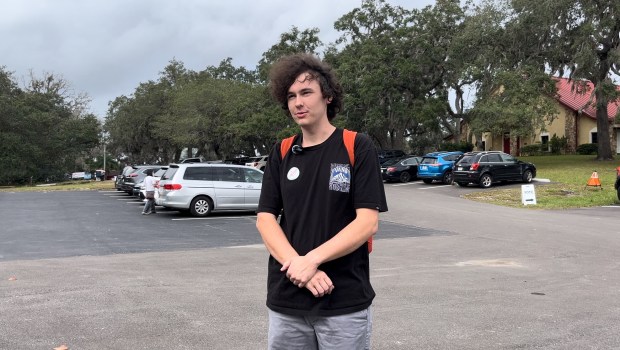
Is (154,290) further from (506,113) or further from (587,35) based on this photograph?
(587,35)

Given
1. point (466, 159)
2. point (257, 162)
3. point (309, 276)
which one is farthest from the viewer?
point (257, 162)

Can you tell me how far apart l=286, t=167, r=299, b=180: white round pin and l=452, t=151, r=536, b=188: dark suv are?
2510 centimetres

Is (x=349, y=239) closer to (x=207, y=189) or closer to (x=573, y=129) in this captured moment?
(x=207, y=189)

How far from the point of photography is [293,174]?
2545 millimetres

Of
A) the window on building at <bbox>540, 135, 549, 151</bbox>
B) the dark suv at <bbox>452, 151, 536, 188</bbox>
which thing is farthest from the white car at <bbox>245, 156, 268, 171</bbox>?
the window on building at <bbox>540, 135, 549, 151</bbox>

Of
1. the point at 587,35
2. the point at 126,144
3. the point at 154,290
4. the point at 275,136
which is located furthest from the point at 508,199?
the point at 126,144

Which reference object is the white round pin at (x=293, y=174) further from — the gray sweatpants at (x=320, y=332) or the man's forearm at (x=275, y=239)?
the gray sweatpants at (x=320, y=332)

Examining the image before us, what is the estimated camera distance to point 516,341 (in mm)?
4934

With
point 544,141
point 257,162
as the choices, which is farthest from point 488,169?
point 544,141

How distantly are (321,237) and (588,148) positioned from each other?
47.4 meters

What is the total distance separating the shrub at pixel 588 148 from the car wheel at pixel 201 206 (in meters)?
36.5

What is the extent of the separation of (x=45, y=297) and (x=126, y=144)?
6257cm

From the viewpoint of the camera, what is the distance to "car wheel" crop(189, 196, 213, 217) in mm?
17553

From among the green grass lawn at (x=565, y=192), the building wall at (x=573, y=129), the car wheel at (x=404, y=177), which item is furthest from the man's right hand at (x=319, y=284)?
the building wall at (x=573, y=129)
